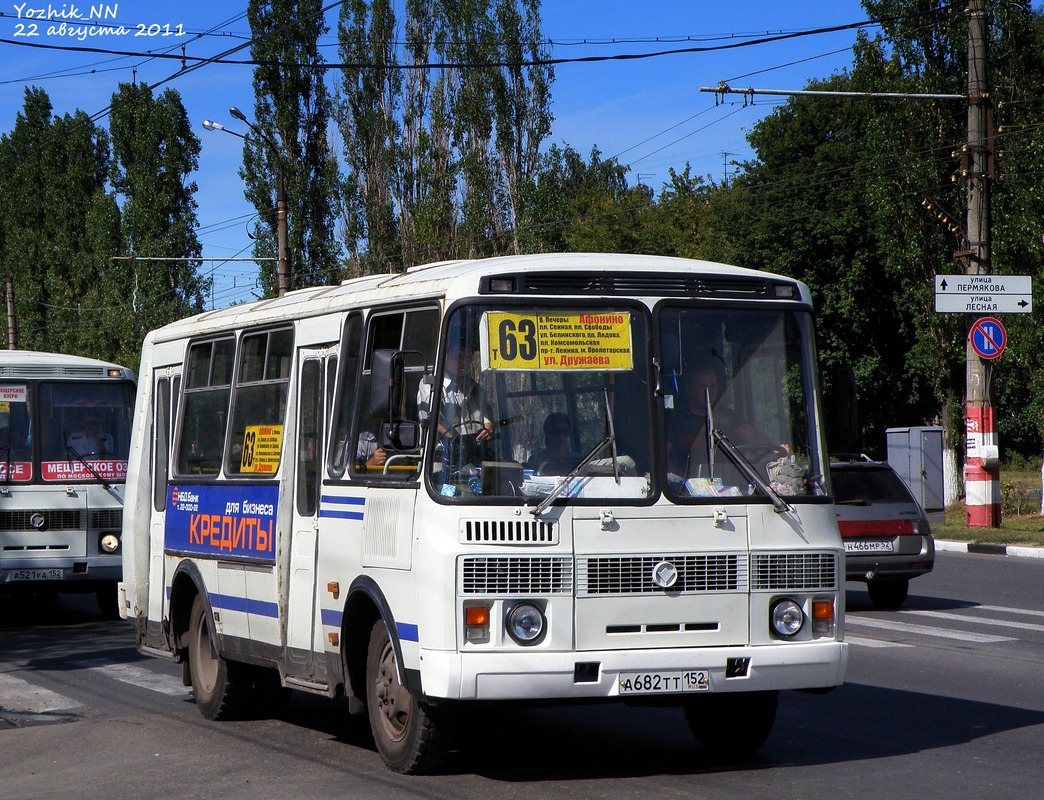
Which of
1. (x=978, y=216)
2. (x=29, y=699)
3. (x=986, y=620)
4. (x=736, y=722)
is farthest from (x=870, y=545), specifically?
(x=978, y=216)

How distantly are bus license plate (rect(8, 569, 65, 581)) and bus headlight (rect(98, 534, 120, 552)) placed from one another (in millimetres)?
503

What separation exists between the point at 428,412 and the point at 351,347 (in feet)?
4.32

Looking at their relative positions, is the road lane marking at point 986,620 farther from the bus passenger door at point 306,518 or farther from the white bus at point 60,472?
the white bus at point 60,472

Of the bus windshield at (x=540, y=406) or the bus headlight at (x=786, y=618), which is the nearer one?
the bus windshield at (x=540, y=406)

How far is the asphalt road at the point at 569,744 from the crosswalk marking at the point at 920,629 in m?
0.23

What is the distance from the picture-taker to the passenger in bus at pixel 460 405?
7.44m

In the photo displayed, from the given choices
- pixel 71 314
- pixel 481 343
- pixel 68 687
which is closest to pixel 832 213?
pixel 71 314

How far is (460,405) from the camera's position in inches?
295

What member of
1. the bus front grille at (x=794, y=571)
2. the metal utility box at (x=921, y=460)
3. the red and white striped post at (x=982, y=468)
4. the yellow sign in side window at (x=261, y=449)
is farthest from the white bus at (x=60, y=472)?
the metal utility box at (x=921, y=460)

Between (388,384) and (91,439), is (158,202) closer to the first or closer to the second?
(91,439)

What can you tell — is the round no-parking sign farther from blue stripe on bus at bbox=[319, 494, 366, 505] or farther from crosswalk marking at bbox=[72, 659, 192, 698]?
blue stripe on bus at bbox=[319, 494, 366, 505]

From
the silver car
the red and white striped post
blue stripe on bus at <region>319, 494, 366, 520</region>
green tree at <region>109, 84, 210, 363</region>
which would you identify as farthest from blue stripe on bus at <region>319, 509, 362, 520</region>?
green tree at <region>109, 84, 210, 363</region>

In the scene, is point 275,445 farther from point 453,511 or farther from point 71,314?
point 71,314

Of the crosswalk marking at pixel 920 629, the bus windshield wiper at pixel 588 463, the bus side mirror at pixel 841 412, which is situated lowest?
the crosswalk marking at pixel 920 629
